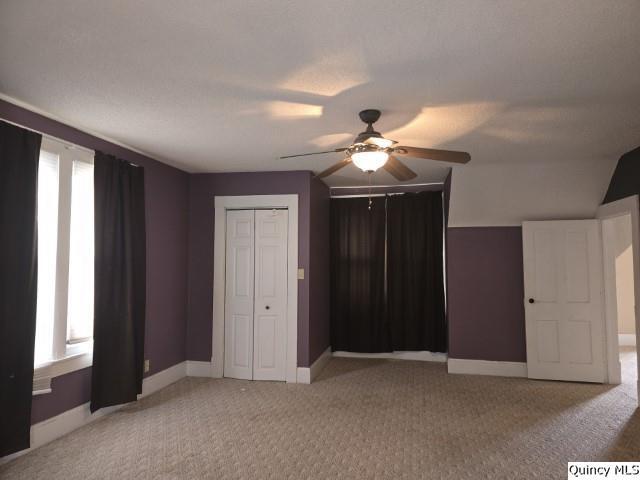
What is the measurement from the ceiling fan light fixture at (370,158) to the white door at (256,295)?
2385 millimetres

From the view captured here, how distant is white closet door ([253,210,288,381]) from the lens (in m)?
5.04

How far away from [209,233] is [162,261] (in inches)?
28.2

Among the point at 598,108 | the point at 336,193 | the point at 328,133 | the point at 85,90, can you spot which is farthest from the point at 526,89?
the point at 336,193

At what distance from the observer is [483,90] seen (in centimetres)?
276

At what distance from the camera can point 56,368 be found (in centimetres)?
335

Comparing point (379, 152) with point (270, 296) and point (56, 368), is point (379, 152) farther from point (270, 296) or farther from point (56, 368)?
point (56, 368)

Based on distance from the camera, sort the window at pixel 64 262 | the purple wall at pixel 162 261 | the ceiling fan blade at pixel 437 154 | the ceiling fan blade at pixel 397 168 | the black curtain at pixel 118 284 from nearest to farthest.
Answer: the ceiling fan blade at pixel 437 154, the ceiling fan blade at pixel 397 168, the window at pixel 64 262, the black curtain at pixel 118 284, the purple wall at pixel 162 261

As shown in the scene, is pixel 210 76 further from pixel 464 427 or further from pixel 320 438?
pixel 464 427

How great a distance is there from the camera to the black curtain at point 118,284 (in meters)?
3.72

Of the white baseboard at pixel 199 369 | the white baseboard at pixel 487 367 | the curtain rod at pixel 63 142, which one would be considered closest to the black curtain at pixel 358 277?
the white baseboard at pixel 487 367

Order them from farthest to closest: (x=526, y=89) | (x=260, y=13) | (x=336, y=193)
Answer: (x=336, y=193), (x=526, y=89), (x=260, y=13)

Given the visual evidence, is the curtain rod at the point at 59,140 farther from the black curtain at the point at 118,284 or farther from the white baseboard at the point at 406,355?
the white baseboard at the point at 406,355

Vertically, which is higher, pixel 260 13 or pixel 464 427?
pixel 260 13

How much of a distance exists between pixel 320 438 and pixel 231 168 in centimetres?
313
